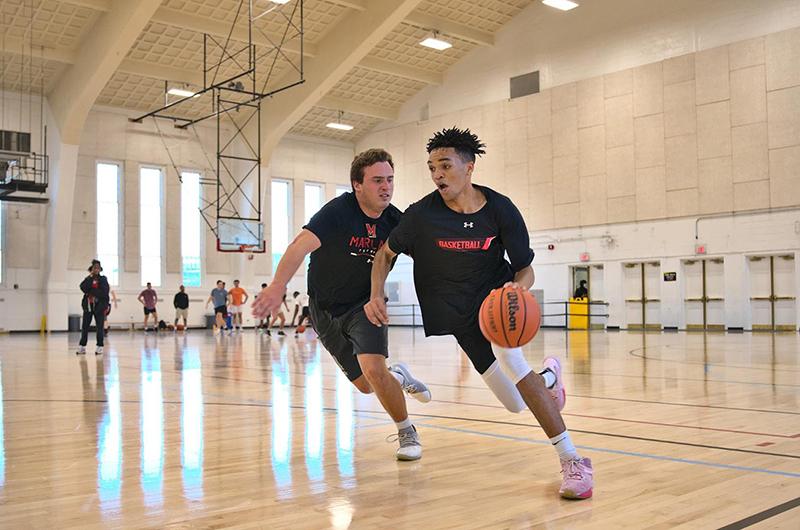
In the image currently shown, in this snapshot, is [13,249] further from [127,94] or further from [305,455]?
[305,455]

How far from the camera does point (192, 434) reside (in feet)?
17.9

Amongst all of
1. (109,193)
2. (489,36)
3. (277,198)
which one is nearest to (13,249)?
(109,193)

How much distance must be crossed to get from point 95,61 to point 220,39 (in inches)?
160

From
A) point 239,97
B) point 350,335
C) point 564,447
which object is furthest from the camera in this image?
point 239,97

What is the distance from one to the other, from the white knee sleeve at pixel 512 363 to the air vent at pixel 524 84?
27130mm

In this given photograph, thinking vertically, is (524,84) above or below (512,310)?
above

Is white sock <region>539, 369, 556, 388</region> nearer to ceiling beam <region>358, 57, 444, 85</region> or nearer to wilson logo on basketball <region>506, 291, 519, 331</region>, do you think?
wilson logo on basketball <region>506, 291, 519, 331</region>

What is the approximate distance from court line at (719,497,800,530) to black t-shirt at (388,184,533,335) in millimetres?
1616

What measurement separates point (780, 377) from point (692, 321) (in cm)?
1812

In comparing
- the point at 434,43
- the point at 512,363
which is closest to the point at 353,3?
the point at 434,43

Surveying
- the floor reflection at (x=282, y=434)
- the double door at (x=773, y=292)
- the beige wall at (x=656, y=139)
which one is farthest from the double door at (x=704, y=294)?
the floor reflection at (x=282, y=434)

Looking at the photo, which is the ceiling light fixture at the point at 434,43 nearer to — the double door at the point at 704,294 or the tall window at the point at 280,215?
the tall window at the point at 280,215

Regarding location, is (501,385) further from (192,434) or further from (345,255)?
(192,434)

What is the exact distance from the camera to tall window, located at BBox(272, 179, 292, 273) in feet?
114
